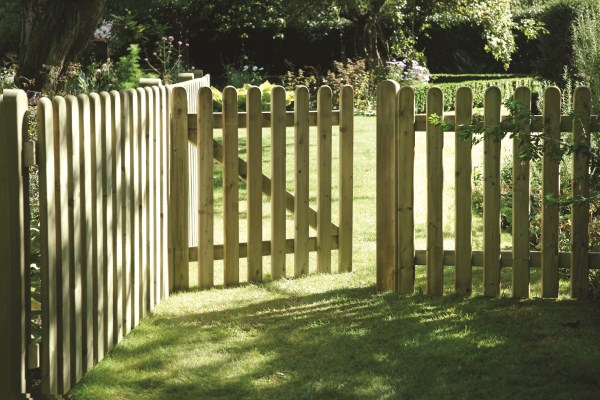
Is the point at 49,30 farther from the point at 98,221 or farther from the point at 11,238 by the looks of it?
the point at 11,238

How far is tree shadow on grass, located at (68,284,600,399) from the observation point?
4.45 meters

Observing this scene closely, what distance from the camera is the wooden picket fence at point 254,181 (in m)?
6.24

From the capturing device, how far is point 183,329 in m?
5.46

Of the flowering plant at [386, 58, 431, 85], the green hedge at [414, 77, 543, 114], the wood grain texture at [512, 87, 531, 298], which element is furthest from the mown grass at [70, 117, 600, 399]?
the flowering plant at [386, 58, 431, 85]

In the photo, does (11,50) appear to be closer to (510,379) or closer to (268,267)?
(268,267)

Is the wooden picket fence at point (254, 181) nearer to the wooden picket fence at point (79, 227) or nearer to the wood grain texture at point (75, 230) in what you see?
the wooden picket fence at point (79, 227)

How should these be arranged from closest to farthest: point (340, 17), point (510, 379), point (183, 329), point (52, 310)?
point (52, 310) → point (510, 379) → point (183, 329) → point (340, 17)

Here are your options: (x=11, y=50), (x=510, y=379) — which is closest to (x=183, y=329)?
(x=510, y=379)

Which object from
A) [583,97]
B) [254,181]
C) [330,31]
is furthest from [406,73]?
[583,97]

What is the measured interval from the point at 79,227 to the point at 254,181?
2.19m

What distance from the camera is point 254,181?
6.35m

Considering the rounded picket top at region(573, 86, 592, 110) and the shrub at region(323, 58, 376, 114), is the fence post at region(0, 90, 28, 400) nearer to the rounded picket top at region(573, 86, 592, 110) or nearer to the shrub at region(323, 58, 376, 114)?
the rounded picket top at region(573, 86, 592, 110)

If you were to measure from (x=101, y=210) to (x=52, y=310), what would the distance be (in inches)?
32.4

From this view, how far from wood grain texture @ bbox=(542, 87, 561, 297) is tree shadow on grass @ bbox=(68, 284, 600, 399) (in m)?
0.15
